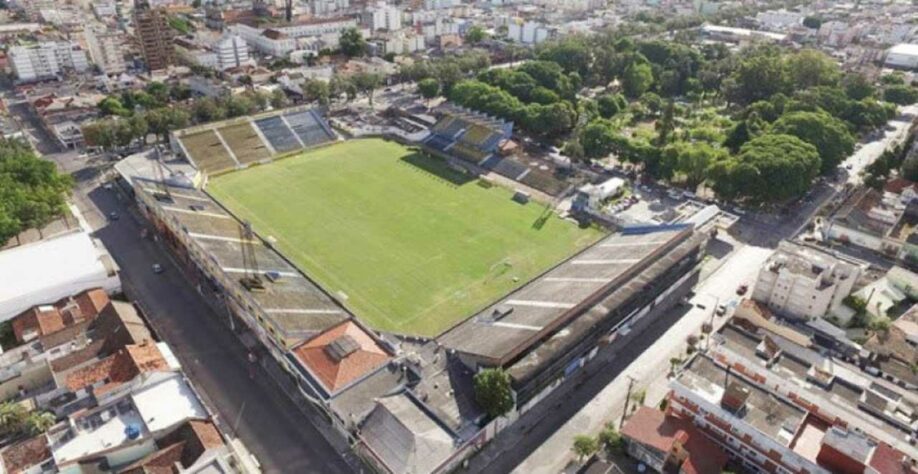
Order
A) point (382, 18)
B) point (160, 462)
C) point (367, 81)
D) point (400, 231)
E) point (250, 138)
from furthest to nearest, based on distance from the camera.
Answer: point (382, 18) → point (367, 81) → point (250, 138) → point (400, 231) → point (160, 462)

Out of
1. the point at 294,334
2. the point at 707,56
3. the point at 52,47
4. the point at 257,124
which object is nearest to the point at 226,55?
the point at 52,47

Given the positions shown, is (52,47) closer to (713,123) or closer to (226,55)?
(226,55)

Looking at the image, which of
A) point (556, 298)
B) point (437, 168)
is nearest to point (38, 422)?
point (556, 298)

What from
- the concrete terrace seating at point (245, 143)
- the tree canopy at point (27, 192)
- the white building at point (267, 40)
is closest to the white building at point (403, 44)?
the white building at point (267, 40)

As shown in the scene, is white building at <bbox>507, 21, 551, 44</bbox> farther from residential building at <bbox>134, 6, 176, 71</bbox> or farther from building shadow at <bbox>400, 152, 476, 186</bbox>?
residential building at <bbox>134, 6, 176, 71</bbox>

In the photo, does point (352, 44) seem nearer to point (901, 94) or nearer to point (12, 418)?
point (12, 418)

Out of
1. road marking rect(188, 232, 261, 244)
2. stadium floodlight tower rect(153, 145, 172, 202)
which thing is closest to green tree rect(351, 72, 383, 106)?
stadium floodlight tower rect(153, 145, 172, 202)
